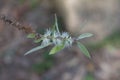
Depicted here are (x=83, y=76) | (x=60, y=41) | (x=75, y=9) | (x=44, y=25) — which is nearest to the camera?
(x=60, y=41)

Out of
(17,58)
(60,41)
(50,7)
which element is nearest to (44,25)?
(50,7)

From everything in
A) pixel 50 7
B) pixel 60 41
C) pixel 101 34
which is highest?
pixel 60 41

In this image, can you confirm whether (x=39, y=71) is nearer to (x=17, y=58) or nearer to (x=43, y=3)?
(x=17, y=58)

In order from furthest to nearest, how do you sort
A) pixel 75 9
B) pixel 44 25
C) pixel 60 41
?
1. pixel 44 25
2. pixel 75 9
3. pixel 60 41

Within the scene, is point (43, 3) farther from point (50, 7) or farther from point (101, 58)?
point (101, 58)

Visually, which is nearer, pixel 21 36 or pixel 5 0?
pixel 21 36

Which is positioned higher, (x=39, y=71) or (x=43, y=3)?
(x=43, y=3)

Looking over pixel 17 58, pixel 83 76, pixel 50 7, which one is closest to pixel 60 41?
pixel 83 76
